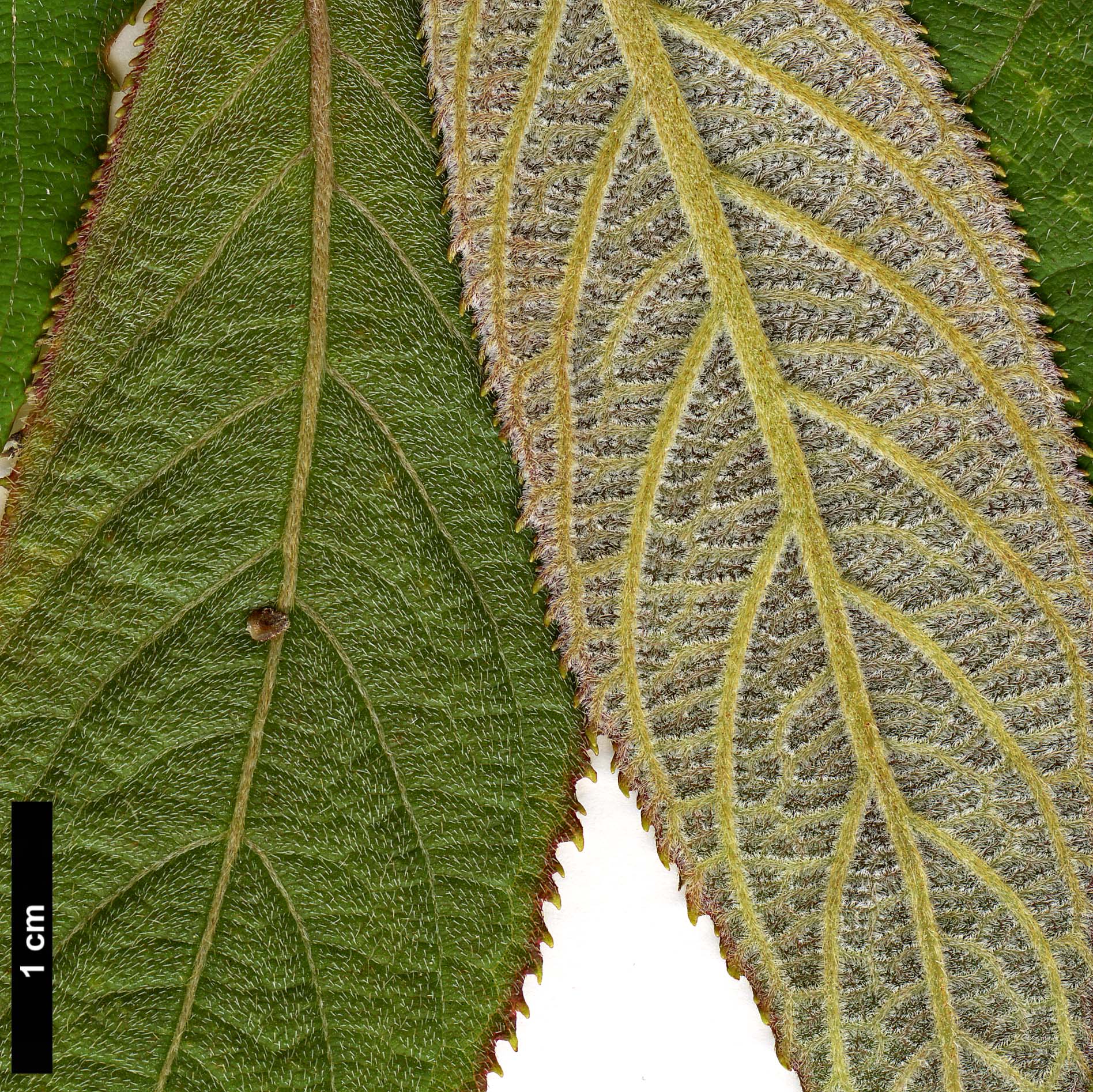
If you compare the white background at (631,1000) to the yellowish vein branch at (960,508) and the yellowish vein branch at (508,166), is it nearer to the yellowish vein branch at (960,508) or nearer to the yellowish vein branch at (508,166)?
the yellowish vein branch at (960,508)

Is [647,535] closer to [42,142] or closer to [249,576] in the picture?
[249,576]

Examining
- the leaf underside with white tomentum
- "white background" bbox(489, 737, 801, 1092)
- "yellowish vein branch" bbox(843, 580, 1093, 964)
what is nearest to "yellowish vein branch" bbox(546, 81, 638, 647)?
the leaf underside with white tomentum

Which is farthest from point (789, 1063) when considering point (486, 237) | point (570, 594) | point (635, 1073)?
point (486, 237)

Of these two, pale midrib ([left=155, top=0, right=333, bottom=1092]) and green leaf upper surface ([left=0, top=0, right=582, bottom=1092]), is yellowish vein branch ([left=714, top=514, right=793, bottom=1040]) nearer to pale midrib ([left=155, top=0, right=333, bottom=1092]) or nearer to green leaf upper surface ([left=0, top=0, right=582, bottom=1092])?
green leaf upper surface ([left=0, top=0, right=582, bottom=1092])

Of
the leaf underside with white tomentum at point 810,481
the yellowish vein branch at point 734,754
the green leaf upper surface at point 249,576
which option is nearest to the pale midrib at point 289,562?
the green leaf upper surface at point 249,576

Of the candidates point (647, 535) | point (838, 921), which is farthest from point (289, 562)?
point (838, 921)

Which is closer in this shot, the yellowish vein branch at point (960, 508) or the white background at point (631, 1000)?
the yellowish vein branch at point (960, 508)
